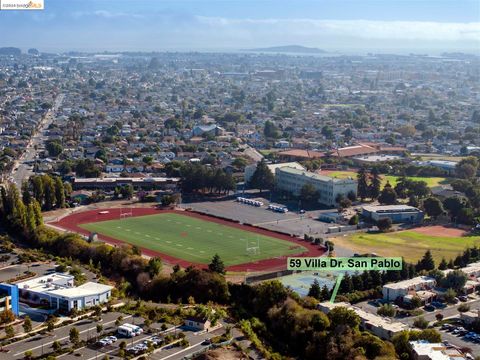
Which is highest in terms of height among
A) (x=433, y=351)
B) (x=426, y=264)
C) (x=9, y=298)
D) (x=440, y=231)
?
(x=9, y=298)

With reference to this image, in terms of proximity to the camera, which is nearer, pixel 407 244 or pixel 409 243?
pixel 407 244

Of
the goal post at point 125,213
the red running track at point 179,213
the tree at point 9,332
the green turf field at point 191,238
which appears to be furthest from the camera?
the goal post at point 125,213

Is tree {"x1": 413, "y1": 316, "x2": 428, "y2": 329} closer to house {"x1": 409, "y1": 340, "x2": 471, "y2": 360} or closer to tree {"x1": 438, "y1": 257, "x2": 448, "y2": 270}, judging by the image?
house {"x1": 409, "y1": 340, "x2": 471, "y2": 360}

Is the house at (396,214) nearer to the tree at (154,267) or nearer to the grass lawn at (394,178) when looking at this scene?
the grass lawn at (394,178)

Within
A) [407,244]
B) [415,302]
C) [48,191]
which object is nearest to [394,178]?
[407,244]

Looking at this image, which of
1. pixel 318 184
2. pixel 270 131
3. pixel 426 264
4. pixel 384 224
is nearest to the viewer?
pixel 426 264

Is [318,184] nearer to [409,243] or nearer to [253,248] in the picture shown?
[409,243]

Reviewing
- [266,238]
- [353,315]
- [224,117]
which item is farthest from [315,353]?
[224,117]

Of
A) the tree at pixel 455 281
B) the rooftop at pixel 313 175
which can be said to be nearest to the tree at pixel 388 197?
the rooftop at pixel 313 175
